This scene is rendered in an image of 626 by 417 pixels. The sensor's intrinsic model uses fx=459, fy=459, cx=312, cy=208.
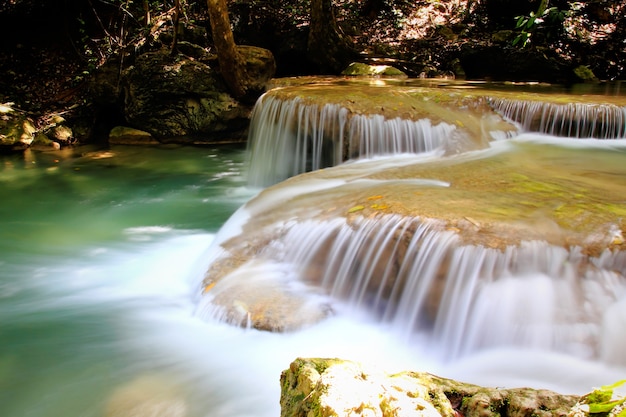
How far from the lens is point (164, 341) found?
339 cm

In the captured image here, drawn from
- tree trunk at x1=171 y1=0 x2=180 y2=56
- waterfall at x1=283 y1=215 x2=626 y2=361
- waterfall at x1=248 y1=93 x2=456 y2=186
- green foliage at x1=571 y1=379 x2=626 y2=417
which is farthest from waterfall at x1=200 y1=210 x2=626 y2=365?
tree trunk at x1=171 y1=0 x2=180 y2=56

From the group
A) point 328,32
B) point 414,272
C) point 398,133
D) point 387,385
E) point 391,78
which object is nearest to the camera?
point 387,385

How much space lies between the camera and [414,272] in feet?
10.5

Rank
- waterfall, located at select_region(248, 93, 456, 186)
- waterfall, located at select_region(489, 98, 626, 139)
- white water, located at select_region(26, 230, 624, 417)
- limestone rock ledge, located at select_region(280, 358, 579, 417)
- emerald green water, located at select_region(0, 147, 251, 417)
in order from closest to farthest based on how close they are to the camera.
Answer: limestone rock ledge, located at select_region(280, 358, 579, 417), white water, located at select_region(26, 230, 624, 417), emerald green water, located at select_region(0, 147, 251, 417), waterfall, located at select_region(489, 98, 626, 139), waterfall, located at select_region(248, 93, 456, 186)

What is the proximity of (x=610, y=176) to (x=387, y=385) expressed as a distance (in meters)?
4.00

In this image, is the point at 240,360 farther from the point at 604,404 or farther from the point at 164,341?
the point at 604,404

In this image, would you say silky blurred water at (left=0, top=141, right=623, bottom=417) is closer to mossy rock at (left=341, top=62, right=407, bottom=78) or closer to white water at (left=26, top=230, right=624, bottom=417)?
white water at (left=26, top=230, right=624, bottom=417)

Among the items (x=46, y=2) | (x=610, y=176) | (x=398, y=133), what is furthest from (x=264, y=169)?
(x=46, y=2)

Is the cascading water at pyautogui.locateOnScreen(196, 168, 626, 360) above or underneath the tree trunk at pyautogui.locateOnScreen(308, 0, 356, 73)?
underneath

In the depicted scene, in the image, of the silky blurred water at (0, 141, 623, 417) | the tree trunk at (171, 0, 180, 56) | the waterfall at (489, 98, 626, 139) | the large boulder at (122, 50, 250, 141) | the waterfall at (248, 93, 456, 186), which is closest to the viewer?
the silky blurred water at (0, 141, 623, 417)

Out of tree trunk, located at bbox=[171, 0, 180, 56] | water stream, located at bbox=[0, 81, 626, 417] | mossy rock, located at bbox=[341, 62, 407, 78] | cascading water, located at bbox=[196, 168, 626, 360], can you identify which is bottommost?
water stream, located at bbox=[0, 81, 626, 417]

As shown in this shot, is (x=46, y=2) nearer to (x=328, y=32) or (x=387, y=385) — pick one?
(x=328, y=32)

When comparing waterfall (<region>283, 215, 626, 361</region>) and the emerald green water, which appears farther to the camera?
the emerald green water

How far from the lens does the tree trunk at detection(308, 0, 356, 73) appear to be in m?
11.6
